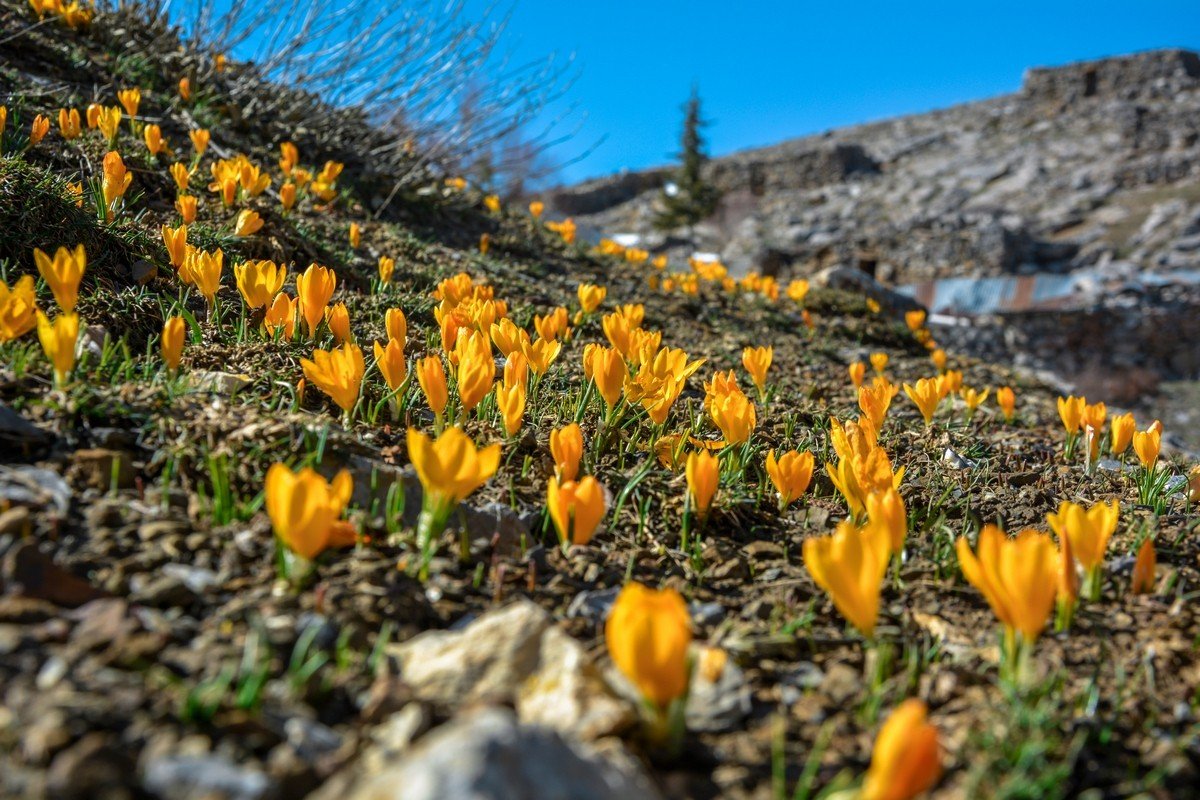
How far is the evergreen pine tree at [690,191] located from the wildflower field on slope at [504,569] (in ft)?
85.0

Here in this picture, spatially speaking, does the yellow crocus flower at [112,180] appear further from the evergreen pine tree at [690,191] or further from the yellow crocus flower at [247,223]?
the evergreen pine tree at [690,191]

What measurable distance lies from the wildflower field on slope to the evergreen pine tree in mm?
25919

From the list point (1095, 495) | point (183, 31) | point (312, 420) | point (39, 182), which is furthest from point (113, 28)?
point (1095, 495)

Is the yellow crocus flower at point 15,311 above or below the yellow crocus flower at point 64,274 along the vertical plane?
below

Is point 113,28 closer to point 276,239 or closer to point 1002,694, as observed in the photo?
point 276,239

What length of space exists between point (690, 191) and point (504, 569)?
28083mm

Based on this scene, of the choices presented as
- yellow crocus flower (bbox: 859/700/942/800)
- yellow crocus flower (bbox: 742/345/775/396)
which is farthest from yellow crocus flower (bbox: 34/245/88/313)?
yellow crocus flower (bbox: 742/345/775/396)

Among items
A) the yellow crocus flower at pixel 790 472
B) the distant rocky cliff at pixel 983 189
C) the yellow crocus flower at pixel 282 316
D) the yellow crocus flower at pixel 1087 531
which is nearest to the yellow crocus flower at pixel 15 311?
the yellow crocus flower at pixel 282 316

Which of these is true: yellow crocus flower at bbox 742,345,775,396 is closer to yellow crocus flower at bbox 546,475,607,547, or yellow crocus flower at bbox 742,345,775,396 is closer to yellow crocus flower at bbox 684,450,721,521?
yellow crocus flower at bbox 684,450,721,521

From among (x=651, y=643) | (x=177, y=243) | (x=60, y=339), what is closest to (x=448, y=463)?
(x=651, y=643)

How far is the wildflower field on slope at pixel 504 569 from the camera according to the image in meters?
0.79

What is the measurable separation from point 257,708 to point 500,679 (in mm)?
255

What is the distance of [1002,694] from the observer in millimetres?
1011

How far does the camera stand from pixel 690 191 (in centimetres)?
2798
